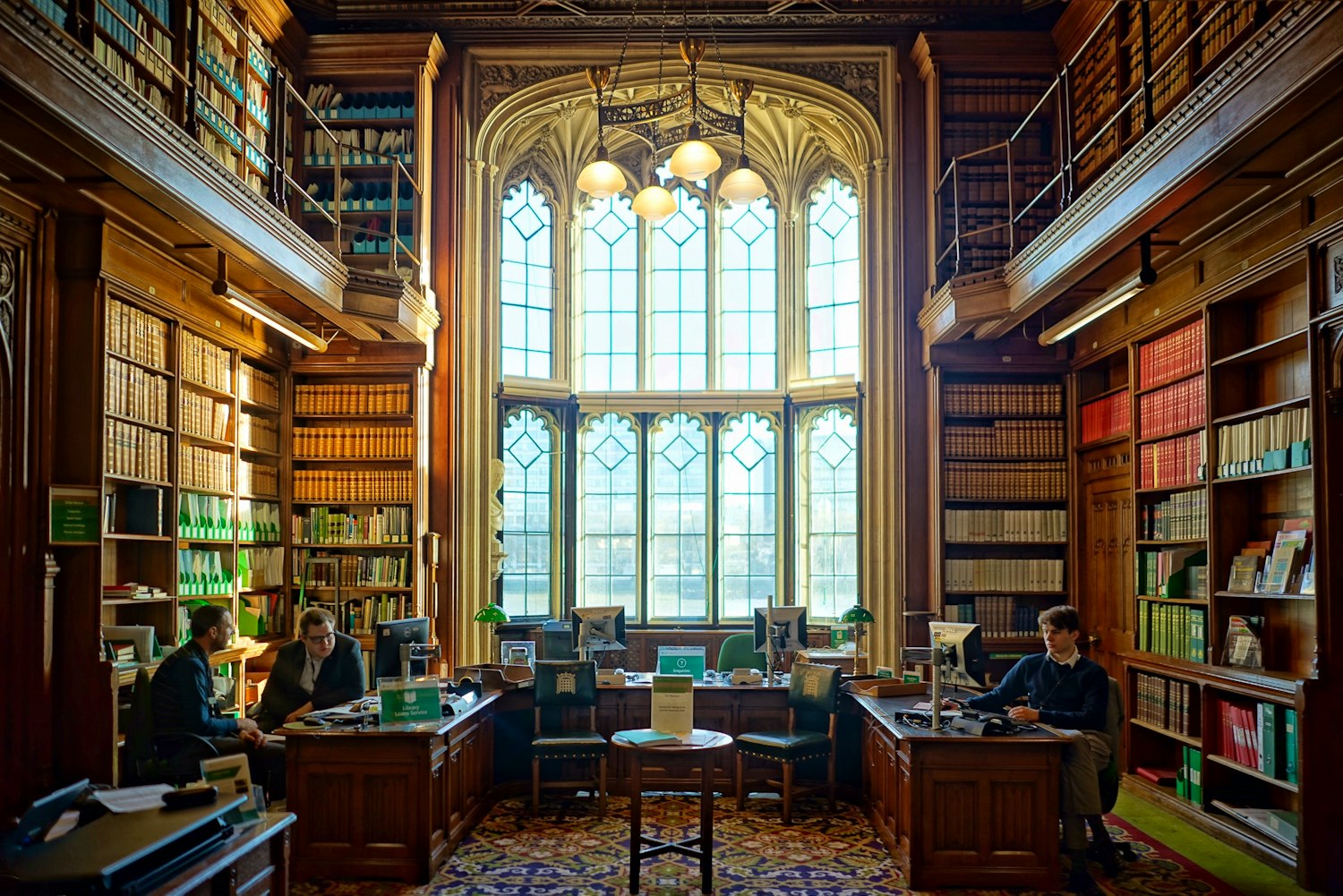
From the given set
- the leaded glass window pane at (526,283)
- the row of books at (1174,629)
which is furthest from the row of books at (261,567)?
the row of books at (1174,629)

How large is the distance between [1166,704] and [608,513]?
5291 millimetres

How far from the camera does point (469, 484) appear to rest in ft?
30.5

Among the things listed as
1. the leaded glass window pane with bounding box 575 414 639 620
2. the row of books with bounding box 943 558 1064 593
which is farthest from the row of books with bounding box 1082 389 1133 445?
the leaded glass window pane with bounding box 575 414 639 620

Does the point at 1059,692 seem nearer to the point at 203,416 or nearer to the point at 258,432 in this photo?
the point at 203,416

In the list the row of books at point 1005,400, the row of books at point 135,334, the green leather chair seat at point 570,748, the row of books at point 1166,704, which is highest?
the row of books at point 135,334

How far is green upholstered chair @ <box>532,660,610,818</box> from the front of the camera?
6.84m

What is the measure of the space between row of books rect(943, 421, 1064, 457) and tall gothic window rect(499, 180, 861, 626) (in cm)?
165

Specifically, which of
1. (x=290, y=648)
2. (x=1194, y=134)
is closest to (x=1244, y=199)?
(x=1194, y=134)

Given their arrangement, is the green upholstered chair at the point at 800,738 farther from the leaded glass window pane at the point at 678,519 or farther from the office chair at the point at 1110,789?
the leaded glass window pane at the point at 678,519

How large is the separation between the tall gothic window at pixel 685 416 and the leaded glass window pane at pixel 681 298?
0.06ft

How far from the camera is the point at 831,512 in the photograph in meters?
10.5

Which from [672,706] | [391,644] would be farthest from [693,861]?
[391,644]

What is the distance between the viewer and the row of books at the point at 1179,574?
677cm

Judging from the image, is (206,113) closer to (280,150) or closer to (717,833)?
(280,150)
